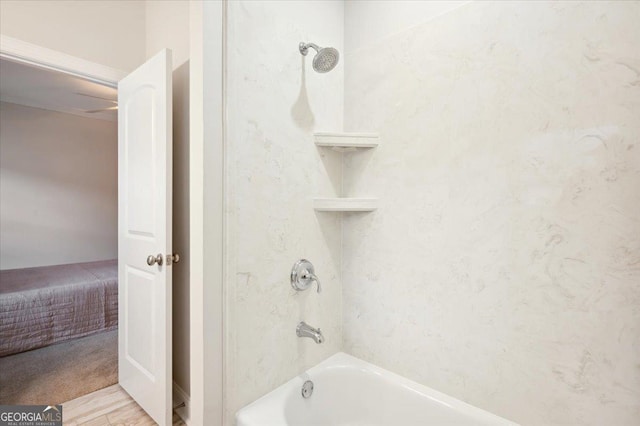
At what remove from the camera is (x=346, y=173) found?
1.72m

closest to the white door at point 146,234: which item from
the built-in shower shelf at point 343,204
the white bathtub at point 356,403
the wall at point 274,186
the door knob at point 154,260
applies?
the door knob at point 154,260

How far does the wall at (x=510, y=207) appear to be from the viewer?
3.22 feet

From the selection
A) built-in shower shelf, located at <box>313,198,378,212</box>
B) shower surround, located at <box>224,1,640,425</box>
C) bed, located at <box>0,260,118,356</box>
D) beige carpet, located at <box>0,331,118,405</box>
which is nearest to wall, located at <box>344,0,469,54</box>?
shower surround, located at <box>224,1,640,425</box>

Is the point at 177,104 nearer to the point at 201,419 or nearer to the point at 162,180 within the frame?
the point at 162,180

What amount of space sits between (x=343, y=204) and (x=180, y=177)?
38.6 inches

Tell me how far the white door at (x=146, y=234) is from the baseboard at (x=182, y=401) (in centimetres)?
13

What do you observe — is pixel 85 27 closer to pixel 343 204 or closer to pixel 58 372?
pixel 343 204

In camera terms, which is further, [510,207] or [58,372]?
[58,372]

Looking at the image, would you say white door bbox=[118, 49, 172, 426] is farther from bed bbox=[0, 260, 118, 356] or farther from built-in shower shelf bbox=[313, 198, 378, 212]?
bed bbox=[0, 260, 118, 356]

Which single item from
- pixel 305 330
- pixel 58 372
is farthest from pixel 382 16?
pixel 58 372

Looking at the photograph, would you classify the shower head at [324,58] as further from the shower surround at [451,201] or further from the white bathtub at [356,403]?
the white bathtub at [356,403]

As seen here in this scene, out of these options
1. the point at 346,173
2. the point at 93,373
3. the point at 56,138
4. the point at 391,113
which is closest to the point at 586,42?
the point at 391,113

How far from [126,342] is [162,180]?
1.14 meters

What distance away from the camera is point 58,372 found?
2.17 metres
